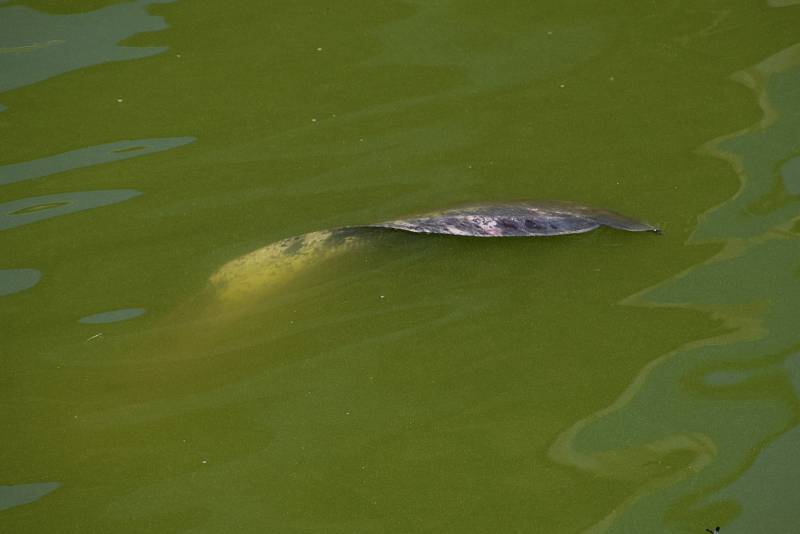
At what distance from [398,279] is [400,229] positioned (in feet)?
0.45

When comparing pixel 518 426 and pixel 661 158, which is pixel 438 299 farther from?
pixel 661 158

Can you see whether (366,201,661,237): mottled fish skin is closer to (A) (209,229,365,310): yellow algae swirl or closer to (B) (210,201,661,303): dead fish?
(B) (210,201,661,303): dead fish

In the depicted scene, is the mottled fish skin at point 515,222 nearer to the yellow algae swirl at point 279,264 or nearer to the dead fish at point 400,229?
the dead fish at point 400,229

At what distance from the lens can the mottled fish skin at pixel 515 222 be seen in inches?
102

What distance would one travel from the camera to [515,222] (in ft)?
8.52

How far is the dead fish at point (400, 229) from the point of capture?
260 centimetres

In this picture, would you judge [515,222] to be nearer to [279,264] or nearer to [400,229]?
[400,229]

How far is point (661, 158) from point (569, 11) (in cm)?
89

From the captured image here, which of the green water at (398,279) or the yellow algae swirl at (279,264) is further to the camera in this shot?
the yellow algae swirl at (279,264)

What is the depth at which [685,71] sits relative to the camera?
3223 millimetres

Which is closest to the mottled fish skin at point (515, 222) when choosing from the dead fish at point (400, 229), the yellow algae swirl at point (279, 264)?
the dead fish at point (400, 229)

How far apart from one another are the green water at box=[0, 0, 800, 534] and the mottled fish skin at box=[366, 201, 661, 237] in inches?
2.2

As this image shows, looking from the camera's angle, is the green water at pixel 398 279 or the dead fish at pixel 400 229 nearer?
the green water at pixel 398 279

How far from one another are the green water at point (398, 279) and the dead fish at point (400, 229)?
0.12ft
